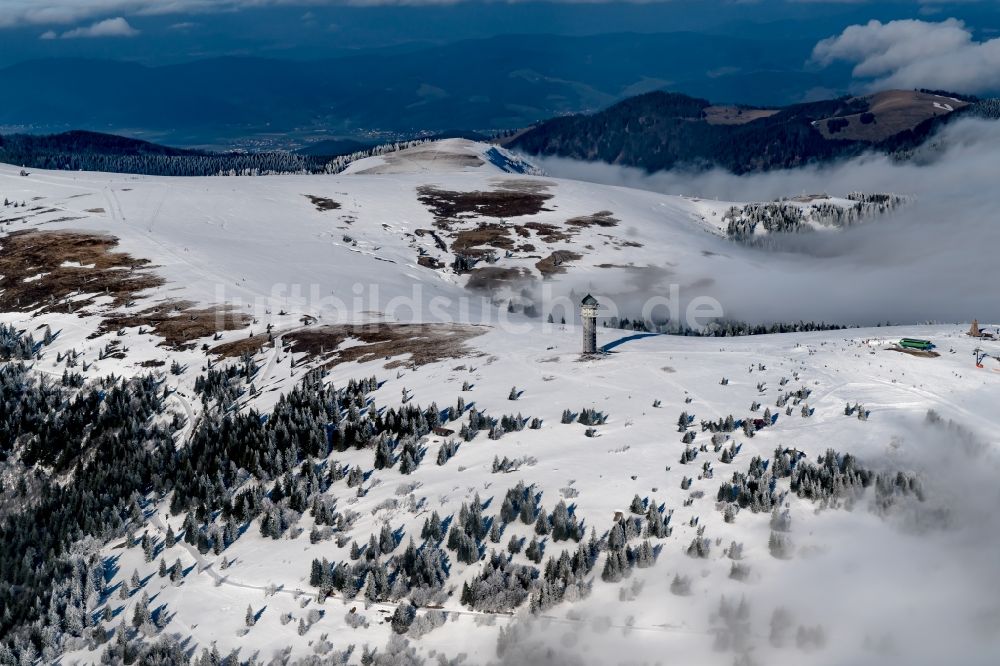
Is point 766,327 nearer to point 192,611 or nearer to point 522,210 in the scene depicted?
point 522,210

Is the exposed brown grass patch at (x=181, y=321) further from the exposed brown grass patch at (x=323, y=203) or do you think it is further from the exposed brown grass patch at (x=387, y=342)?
the exposed brown grass patch at (x=323, y=203)

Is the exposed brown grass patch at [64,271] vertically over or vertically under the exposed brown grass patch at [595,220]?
under

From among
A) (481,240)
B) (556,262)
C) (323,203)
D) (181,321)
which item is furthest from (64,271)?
(556,262)

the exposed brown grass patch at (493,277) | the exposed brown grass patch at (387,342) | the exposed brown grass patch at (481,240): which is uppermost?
the exposed brown grass patch at (481,240)

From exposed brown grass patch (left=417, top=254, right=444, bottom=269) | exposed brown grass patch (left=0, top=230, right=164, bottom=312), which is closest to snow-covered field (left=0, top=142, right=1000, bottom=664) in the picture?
exposed brown grass patch (left=0, top=230, right=164, bottom=312)

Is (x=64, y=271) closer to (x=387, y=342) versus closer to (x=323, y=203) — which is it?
(x=387, y=342)

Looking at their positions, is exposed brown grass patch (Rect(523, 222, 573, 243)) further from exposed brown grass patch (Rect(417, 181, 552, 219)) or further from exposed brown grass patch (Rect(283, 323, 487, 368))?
exposed brown grass patch (Rect(283, 323, 487, 368))

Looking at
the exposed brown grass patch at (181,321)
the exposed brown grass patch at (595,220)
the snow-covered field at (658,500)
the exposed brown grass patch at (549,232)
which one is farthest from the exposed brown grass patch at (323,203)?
the exposed brown grass patch at (181,321)
